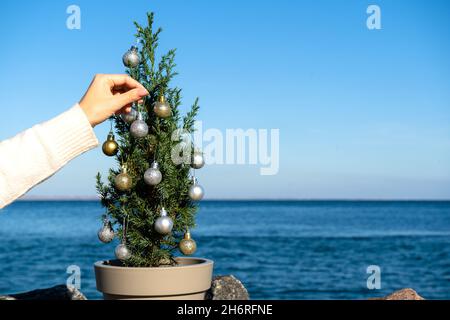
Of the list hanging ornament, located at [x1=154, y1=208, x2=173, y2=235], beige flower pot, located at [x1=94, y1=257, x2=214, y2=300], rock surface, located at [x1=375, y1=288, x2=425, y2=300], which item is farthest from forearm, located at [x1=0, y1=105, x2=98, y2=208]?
rock surface, located at [x1=375, y1=288, x2=425, y2=300]

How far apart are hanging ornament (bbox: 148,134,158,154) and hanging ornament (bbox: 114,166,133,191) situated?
281 millimetres

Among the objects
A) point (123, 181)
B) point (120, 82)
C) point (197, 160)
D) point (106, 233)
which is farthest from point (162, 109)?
point (120, 82)

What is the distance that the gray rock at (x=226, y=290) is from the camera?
5836 millimetres

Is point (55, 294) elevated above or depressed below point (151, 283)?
below

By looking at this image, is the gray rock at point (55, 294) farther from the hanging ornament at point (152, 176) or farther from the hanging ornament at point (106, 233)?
the hanging ornament at point (152, 176)

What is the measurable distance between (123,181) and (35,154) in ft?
9.65

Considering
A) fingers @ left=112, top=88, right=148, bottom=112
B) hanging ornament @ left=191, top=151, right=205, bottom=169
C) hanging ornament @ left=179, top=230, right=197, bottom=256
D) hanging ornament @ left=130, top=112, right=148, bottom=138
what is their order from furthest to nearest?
1. hanging ornament @ left=191, top=151, right=205, bottom=169
2. hanging ornament @ left=179, top=230, right=197, bottom=256
3. hanging ornament @ left=130, top=112, right=148, bottom=138
4. fingers @ left=112, top=88, right=148, bottom=112

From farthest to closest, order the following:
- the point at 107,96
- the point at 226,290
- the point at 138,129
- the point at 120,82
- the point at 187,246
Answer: the point at 226,290 → the point at 187,246 → the point at 138,129 → the point at 120,82 → the point at 107,96

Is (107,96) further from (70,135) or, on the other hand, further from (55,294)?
(55,294)

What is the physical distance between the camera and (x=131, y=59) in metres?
4.02

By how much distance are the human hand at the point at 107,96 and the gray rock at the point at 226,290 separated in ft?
15.6

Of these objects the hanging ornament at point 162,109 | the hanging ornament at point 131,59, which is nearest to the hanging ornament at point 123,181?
the hanging ornament at point 162,109

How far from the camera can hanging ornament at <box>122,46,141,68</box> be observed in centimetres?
402

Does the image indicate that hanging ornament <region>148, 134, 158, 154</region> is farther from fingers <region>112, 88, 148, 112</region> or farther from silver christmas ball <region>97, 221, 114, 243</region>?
fingers <region>112, 88, 148, 112</region>
